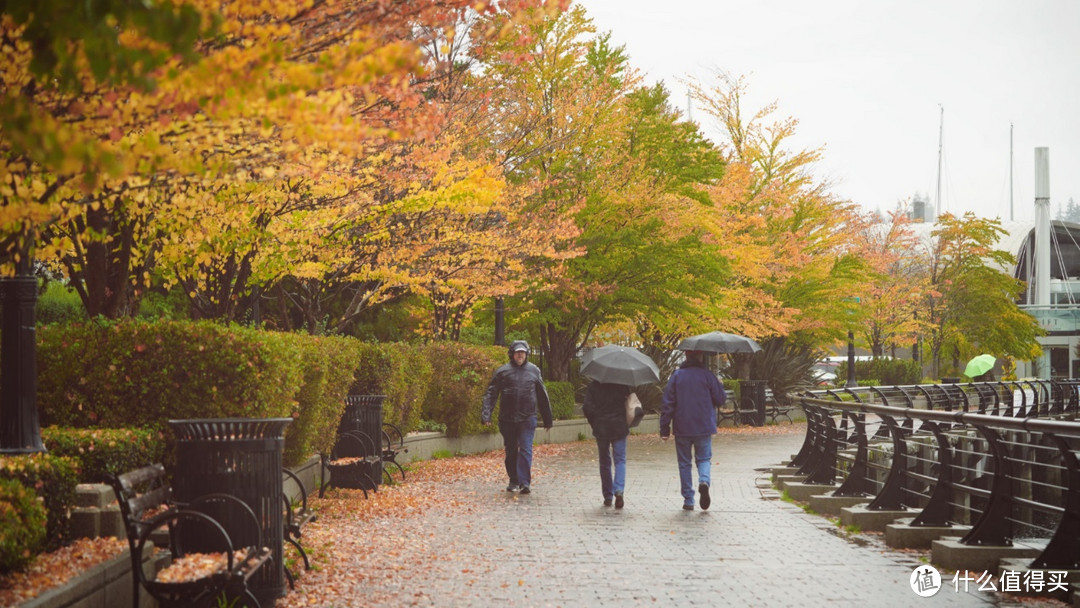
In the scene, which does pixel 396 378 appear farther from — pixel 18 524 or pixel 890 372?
pixel 890 372

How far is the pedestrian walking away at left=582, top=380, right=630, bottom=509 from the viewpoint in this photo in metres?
13.0

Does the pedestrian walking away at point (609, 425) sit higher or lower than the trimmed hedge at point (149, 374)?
lower

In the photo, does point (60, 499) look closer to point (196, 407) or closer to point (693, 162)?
point (196, 407)

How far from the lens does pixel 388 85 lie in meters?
7.86

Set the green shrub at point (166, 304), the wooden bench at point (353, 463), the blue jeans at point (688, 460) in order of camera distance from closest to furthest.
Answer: the blue jeans at point (688, 460) < the wooden bench at point (353, 463) < the green shrub at point (166, 304)

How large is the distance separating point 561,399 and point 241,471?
771 inches

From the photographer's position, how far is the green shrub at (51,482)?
6.44 m

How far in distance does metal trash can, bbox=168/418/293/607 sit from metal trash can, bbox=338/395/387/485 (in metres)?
6.68

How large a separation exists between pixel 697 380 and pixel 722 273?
14.9 meters

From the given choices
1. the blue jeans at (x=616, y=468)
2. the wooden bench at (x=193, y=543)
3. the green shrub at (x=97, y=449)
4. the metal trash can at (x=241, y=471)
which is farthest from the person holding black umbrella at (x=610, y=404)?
the wooden bench at (x=193, y=543)

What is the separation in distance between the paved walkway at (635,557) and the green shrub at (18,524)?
7.23ft

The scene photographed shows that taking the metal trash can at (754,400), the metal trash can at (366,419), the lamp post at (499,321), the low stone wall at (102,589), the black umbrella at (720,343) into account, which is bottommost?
the metal trash can at (754,400)

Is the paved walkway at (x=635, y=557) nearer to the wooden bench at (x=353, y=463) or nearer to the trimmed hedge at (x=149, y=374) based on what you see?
the wooden bench at (x=353, y=463)

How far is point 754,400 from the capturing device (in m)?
33.8
